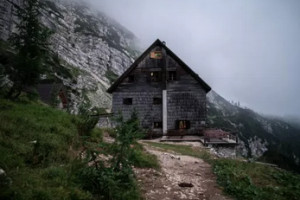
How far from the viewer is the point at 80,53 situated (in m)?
102

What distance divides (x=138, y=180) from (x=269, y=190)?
5.11 m

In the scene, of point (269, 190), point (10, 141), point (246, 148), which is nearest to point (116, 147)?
point (10, 141)

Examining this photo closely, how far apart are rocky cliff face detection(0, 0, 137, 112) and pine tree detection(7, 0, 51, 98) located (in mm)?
47421

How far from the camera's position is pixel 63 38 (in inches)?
3809

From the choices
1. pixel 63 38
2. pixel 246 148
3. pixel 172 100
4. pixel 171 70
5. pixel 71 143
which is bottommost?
pixel 246 148

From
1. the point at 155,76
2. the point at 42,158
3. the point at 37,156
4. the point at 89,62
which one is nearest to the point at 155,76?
the point at 155,76

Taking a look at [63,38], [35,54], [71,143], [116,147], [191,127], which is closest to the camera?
[116,147]

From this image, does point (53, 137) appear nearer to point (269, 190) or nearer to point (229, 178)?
point (229, 178)

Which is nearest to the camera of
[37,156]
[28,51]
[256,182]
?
[37,156]

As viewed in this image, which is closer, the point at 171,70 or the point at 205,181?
the point at 205,181

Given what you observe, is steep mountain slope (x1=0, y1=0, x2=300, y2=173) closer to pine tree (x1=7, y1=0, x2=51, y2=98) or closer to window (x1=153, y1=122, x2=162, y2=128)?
window (x1=153, y1=122, x2=162, y2=128)

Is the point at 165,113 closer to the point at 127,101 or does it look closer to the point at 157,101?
the point at 157,101

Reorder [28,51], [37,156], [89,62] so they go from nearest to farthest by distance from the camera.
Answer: [37,156], [28,51], [89,62]

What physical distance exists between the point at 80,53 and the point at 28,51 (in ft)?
296
